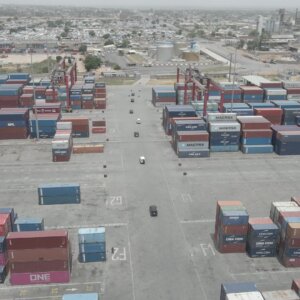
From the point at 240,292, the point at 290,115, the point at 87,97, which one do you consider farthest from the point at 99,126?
the point at 240,292

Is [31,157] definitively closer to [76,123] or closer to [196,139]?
[76,123]

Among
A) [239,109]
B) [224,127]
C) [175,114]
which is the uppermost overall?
[224,127]

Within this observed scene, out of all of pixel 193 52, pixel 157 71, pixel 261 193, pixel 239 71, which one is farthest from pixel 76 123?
pixel 193 52

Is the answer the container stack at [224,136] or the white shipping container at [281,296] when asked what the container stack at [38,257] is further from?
the container stack at [224,136]

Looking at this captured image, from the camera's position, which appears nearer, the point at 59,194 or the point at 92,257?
the point at 92,257

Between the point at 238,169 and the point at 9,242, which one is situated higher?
the point at 9,242

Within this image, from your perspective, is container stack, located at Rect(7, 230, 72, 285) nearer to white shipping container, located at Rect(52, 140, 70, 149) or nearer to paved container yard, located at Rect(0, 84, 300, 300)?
paved container yard, located at Rect(0, 84, 300, 300)

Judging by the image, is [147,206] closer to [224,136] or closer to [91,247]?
[91,247]

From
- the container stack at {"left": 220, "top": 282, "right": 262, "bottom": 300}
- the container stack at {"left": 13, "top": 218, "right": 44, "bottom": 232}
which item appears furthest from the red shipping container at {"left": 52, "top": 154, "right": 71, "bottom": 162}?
the container stack at {"left": 220, "top": 282, "right": 262, "bottom": 300}
